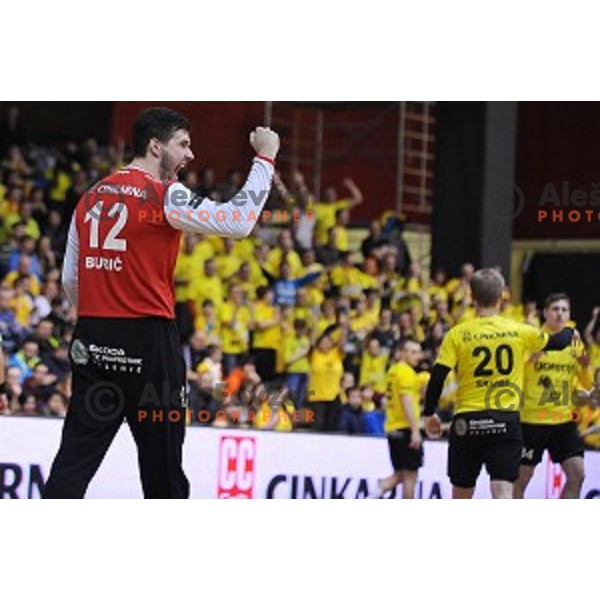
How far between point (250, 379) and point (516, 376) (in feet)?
22.3

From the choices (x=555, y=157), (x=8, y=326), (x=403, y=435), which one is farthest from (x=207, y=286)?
(x=555, y=157)

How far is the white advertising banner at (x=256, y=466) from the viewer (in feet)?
45.9

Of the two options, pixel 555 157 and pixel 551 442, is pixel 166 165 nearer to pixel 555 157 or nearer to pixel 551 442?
pixel 551 442

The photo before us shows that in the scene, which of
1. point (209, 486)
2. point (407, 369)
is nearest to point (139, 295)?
point (209, 486)

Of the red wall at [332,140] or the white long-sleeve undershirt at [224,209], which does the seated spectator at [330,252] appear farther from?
the white long-sleeve undershirt at [224,209]

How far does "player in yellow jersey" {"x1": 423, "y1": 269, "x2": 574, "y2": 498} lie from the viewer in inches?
462

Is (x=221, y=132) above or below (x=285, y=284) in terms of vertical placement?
above

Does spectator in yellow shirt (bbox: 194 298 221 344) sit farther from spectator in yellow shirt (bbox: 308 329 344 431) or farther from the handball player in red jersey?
the handball player in red jersey

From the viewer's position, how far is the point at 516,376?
39.0 feet

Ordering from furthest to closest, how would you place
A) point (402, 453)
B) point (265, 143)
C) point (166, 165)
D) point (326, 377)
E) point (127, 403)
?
point (326, 377) < point (402, 453) < point (166, 165) < point (127, 403) < point (265, 143)

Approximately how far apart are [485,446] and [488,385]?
0.40 m

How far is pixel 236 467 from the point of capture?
1517cm

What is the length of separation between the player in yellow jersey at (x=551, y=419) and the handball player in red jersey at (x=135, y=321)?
19.7ft

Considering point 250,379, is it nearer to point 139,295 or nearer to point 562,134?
point 562,134
